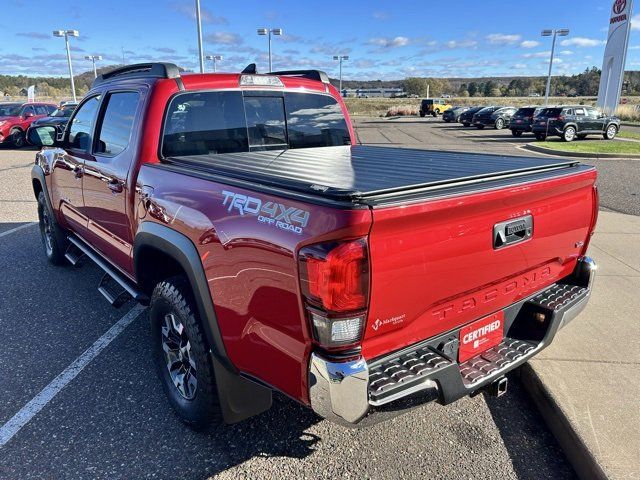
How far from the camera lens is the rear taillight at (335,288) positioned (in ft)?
5.81

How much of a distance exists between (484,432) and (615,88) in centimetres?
3866

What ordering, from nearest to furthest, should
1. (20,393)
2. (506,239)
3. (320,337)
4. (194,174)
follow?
(320,337)
(506,239)
(194,174)
(20,393)

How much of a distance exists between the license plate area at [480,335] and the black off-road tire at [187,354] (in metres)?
1.27

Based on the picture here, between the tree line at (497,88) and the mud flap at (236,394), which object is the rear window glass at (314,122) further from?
the tree line at (497,88)

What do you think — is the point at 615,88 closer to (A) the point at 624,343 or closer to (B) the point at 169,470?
(A) the point at 624,343

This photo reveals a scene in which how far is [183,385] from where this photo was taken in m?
2.89

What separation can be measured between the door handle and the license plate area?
7.77ft

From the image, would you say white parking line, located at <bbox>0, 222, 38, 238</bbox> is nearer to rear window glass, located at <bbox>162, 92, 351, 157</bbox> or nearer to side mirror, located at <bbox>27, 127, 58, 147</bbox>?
side mirror, located at <bbox>27, 127, 58, 147</bbox>

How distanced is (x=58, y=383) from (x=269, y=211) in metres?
2.32

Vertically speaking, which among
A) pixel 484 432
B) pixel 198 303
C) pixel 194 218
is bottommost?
pixel 484 432

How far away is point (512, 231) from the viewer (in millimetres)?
2340

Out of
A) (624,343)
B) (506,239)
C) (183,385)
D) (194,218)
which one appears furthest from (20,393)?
(624,343)

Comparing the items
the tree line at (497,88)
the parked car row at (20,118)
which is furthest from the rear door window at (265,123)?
the tree line at (497,88)

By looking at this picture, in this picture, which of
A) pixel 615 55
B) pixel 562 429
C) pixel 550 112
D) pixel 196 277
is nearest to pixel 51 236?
pixel 196 277
